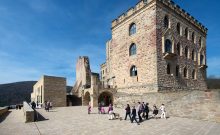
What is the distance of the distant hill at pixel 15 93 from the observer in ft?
234

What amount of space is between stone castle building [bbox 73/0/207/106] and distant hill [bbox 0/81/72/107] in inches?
1701

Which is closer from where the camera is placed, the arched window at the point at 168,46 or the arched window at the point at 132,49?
the arched window at the point at 168,46

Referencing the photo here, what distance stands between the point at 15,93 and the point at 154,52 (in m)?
64.6

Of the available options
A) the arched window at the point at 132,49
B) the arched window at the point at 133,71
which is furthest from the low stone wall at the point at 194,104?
the arched window at the point at 132,49

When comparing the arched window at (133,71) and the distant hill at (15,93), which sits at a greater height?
the arched window at (133,71)

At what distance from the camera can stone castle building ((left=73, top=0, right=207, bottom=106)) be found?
79.8 ft

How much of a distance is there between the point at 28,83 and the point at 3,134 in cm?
7928

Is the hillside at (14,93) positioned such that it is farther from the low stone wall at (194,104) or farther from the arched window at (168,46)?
the low stone wall at (194,104)

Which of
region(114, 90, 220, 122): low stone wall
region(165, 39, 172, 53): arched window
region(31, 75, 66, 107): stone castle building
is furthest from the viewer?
region(31, 75, 66, 107): stone castle building

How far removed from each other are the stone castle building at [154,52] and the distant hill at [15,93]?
43212mm

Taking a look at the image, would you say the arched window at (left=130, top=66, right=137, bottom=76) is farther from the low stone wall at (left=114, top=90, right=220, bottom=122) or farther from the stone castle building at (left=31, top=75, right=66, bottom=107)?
the stone castle building at (left=31, top=75, right=66, bottom=107)

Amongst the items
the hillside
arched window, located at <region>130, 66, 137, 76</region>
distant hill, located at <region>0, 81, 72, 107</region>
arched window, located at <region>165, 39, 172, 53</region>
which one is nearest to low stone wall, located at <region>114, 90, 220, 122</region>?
arched window, located at <region>130, 66, 137, 76</region>

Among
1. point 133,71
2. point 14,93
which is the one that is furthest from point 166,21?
point 14,93

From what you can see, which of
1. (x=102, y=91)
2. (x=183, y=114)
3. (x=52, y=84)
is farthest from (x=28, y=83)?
(x=183, y=114)
